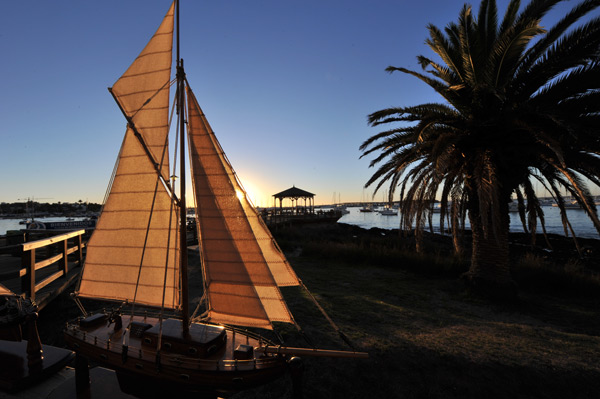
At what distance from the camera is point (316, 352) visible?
2.90m

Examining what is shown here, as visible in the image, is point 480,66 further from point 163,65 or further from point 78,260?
point 78,260

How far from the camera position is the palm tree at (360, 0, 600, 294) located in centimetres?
715

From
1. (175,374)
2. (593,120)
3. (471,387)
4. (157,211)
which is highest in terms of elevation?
(593,120)

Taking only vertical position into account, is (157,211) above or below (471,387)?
above

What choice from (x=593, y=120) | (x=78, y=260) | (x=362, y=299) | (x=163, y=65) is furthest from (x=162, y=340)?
(x=593, y=120)

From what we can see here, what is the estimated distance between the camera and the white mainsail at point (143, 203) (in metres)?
4.20

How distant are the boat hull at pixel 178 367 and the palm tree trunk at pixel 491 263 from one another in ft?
27.7

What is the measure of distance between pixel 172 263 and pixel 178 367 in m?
1.73

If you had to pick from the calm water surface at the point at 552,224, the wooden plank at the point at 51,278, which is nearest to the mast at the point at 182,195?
A: the wooden plank at the point at 51,278

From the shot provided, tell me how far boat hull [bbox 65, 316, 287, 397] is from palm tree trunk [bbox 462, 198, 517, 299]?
8444 millimetres

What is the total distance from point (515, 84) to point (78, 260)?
1533 cm

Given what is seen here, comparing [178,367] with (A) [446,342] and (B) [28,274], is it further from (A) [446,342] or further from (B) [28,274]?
(B) [28,274]

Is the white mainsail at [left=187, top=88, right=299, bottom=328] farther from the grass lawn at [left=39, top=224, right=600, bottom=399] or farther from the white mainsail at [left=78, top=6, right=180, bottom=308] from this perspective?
the grass lawn at [left=39, top=224, right=600, bottom=399]

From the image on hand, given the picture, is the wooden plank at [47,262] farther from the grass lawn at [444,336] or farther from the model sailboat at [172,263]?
the model sailboat at [172,263]
